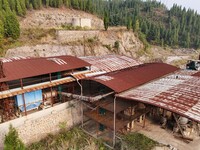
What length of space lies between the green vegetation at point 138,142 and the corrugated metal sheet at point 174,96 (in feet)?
11.7

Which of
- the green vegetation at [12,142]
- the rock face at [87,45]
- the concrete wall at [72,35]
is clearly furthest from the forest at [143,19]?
the green vegetation at [12,142]

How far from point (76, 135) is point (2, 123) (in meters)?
6.23

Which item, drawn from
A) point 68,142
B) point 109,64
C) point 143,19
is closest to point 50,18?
point 109,64

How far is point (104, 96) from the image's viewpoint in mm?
13445

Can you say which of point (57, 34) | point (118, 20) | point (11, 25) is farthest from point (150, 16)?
point (11, 25)

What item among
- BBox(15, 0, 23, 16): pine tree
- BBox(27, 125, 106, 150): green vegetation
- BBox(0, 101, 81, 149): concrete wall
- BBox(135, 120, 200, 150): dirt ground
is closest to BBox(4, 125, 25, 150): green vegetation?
BBox(0, 101, 81, 149): concrete wall

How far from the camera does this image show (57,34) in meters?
32.1

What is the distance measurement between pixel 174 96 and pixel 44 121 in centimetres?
1109

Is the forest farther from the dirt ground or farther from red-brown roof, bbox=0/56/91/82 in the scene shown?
the dirt ground

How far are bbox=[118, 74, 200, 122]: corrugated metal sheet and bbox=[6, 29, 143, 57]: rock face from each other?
1950 cm

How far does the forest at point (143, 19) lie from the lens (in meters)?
30.0

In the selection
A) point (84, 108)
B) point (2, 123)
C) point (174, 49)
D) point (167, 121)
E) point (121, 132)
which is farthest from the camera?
point (174, 49)

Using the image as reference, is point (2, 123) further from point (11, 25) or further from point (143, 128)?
point (11, 25)

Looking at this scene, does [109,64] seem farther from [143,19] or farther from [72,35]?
[143,19]
